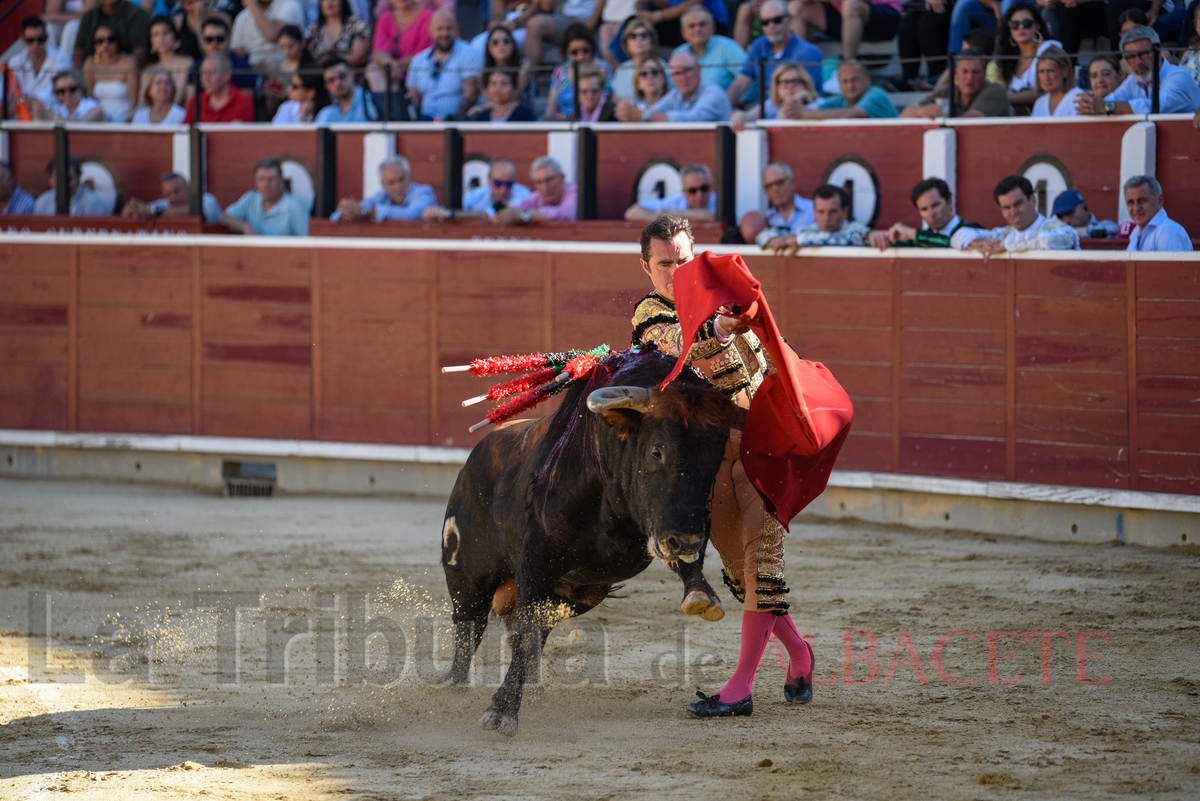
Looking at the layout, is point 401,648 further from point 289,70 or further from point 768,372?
point 289,70

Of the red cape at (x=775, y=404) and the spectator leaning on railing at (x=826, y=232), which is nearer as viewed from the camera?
the red cape at (x=775, y=404)

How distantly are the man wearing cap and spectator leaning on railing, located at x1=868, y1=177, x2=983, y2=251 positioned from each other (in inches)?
16.0

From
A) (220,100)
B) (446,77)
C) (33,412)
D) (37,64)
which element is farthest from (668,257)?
(37,64)

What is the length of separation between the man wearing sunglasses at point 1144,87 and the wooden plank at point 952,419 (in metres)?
1.50

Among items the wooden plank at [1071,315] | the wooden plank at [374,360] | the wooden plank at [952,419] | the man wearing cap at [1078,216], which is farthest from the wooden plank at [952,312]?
the wooden plank at [374,360]

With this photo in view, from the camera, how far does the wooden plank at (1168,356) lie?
236 inches

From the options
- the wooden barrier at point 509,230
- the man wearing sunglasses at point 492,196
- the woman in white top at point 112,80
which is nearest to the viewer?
the wooden barrier at point 509,230

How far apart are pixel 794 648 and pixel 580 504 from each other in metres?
0.77

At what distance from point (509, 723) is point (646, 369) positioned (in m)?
0.97

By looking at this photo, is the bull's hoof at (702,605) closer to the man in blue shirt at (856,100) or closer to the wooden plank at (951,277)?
the wooden plank at (951,277)

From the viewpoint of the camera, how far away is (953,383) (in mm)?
6680

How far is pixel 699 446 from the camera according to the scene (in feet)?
10.6

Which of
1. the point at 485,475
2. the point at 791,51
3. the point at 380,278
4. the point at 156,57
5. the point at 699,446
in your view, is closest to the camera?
the point at 699,446

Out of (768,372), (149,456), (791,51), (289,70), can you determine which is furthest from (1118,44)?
(149,456)
